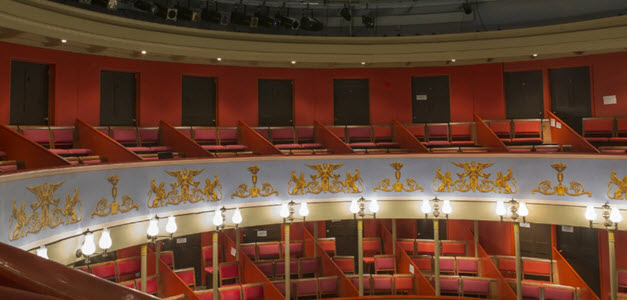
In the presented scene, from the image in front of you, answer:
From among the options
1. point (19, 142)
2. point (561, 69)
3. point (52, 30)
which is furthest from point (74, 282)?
point (561, 69)

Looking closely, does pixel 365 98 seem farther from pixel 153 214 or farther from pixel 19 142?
pixel 19 142

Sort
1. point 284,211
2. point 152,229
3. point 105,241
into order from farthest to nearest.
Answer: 1. point 284,211
2. point 152,229
3. point 105,241

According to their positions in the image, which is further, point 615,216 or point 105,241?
point 615,216

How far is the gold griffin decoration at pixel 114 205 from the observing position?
16.8 feet

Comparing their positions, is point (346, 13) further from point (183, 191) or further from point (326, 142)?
point (183, 191)

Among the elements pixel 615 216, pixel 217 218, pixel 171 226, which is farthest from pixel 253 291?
pixel 615 216

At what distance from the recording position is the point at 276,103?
945 cm

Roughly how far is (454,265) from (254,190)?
3.98m

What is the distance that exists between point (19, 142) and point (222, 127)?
385cm

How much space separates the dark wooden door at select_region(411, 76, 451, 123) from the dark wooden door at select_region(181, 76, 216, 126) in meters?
4.20

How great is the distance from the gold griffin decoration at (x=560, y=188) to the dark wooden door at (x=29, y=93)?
25.8 ft

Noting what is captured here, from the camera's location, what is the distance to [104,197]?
520 centimetres

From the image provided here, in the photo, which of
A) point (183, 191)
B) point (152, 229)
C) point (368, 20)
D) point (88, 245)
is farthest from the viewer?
point (368, 20)

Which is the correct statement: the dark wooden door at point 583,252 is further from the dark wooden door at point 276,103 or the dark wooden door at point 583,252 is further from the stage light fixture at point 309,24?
the stage light fixture at point 309,24
